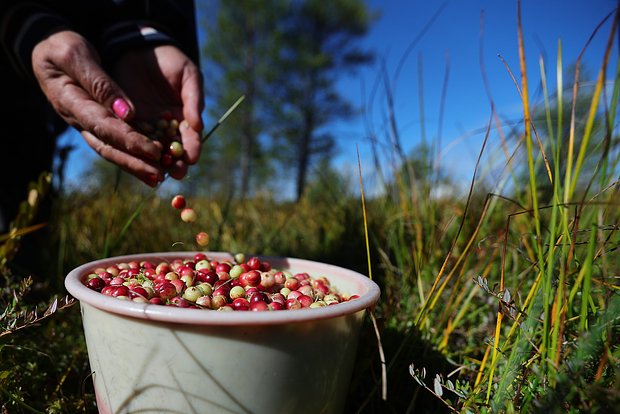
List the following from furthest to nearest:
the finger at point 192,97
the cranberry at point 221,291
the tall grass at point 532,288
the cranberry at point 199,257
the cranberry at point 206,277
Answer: the finger at point 192,97, the cranberry at point 199,257, the cranberry at point 206,277, the cranberry at point 221,291, the tall grass at point 532,288

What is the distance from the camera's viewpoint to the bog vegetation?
675mm

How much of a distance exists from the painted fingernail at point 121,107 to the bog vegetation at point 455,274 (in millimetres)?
279

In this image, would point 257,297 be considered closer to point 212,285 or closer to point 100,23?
point 212,285

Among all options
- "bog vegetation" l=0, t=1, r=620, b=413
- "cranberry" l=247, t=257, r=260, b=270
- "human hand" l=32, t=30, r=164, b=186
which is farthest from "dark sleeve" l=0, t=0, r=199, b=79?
"cranberry" l=247, t=257, r=260, b=270

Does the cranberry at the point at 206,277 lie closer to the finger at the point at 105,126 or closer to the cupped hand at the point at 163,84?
the finger at the point at 105,126

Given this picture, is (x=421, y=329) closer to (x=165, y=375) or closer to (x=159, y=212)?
(x=165, y=375)

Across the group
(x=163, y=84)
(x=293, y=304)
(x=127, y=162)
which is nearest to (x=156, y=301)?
(x=293, y=304)

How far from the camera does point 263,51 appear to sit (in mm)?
13617

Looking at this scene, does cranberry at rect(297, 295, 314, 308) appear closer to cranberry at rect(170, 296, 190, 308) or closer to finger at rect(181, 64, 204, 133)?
cranberry at rect(170, 296, 190, 308)

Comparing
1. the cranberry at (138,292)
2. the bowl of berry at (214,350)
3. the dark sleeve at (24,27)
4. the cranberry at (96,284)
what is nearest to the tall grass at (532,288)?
the bowl of berry at (214,350)

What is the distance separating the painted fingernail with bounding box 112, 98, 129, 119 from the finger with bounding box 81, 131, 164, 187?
0.35 feet

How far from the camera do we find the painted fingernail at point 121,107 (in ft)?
3.53

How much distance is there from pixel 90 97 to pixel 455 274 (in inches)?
49.4

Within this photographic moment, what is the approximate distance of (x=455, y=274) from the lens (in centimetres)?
143
